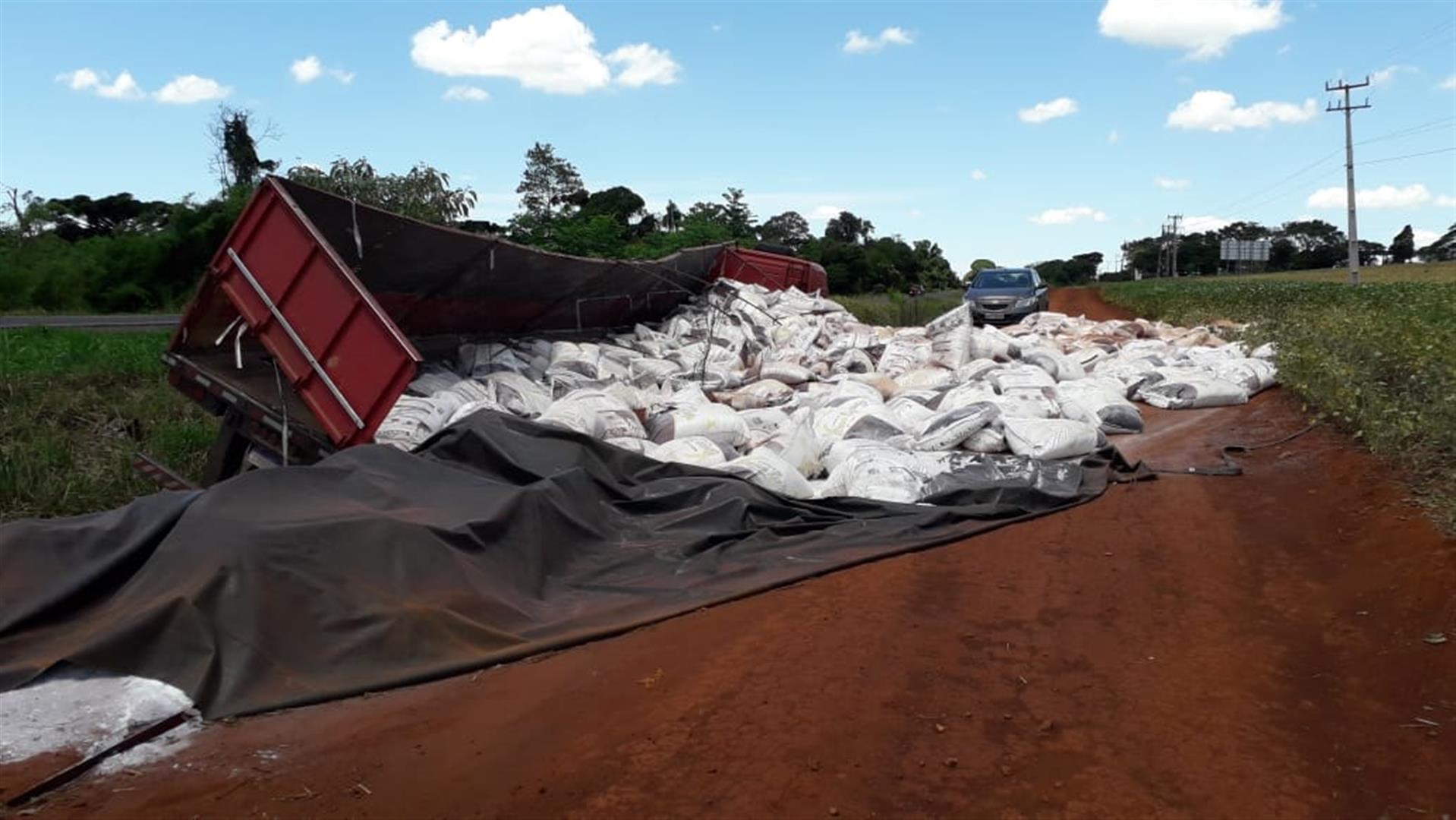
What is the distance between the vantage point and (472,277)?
7.93m

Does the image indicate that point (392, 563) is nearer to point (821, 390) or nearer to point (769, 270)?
point (821, 390)

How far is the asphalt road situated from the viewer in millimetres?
15711

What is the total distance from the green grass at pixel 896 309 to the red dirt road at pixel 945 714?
14.8 m

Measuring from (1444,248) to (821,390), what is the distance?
78.3m

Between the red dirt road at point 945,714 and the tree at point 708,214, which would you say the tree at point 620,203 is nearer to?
the tree at point 708,214

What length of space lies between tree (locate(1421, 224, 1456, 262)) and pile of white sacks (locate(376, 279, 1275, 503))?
6784 centimetres

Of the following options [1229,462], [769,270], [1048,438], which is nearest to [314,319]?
[1048,438]

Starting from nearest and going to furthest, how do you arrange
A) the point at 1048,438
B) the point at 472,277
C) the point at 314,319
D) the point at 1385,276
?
1. the point at 314,319
2. the point at 1048,438
3. the point at 472,277
4. the point at 1385,276

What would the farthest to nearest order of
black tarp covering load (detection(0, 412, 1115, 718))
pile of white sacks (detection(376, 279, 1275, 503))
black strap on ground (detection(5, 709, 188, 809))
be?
pile of white sacks (detection(376, 279, 1275, 503)) → black tarp covering load (detection(0, 412, 1115, 718)) → black strap on ground (detection(5, 709, 188, 809))

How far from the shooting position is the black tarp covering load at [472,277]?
20.9 feet

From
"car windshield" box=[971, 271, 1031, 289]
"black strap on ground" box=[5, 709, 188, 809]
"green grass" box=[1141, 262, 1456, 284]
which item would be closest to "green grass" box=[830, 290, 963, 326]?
"car windshield" box=[971, 271, 1031, 289]

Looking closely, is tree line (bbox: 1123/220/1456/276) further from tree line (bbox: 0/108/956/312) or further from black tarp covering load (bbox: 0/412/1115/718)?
black tarp covering load (bbox: 0/412/1115/718)

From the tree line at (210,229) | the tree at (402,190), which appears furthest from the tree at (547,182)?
the tree at (402,190)

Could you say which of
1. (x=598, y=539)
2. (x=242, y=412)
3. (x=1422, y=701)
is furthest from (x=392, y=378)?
(x=1422, y=701)
